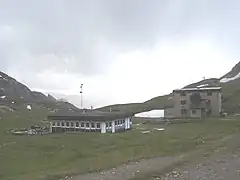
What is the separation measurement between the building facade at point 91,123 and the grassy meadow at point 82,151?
941 cm

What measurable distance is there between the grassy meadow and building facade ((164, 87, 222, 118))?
38.3 meters

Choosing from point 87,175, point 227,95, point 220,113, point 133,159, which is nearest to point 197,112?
point 220,113

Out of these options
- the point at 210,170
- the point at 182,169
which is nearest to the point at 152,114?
the point at 182,169

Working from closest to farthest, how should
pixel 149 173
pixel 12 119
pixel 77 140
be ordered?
pixel 149 173
pixel 77 140
pixel 12 119

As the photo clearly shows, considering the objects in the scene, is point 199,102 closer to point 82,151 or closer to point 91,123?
point 91,123

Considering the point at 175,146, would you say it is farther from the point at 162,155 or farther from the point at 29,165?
the point at 29,165

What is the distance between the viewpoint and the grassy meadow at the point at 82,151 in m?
51.4

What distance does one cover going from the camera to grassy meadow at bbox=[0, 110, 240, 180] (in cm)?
5144

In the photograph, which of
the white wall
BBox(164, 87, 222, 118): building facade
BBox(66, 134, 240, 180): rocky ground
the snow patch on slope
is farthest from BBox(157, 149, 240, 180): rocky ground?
the snow patch on slope

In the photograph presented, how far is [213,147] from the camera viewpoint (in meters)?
61.2

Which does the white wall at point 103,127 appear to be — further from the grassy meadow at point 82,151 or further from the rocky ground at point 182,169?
the rocky ground at point 182,169

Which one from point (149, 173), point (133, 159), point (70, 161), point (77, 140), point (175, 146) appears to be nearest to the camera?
point (149, 173)

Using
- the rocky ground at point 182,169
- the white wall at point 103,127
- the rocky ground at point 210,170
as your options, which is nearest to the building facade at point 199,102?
the white wall at point 103,127

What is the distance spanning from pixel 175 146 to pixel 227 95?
115m
